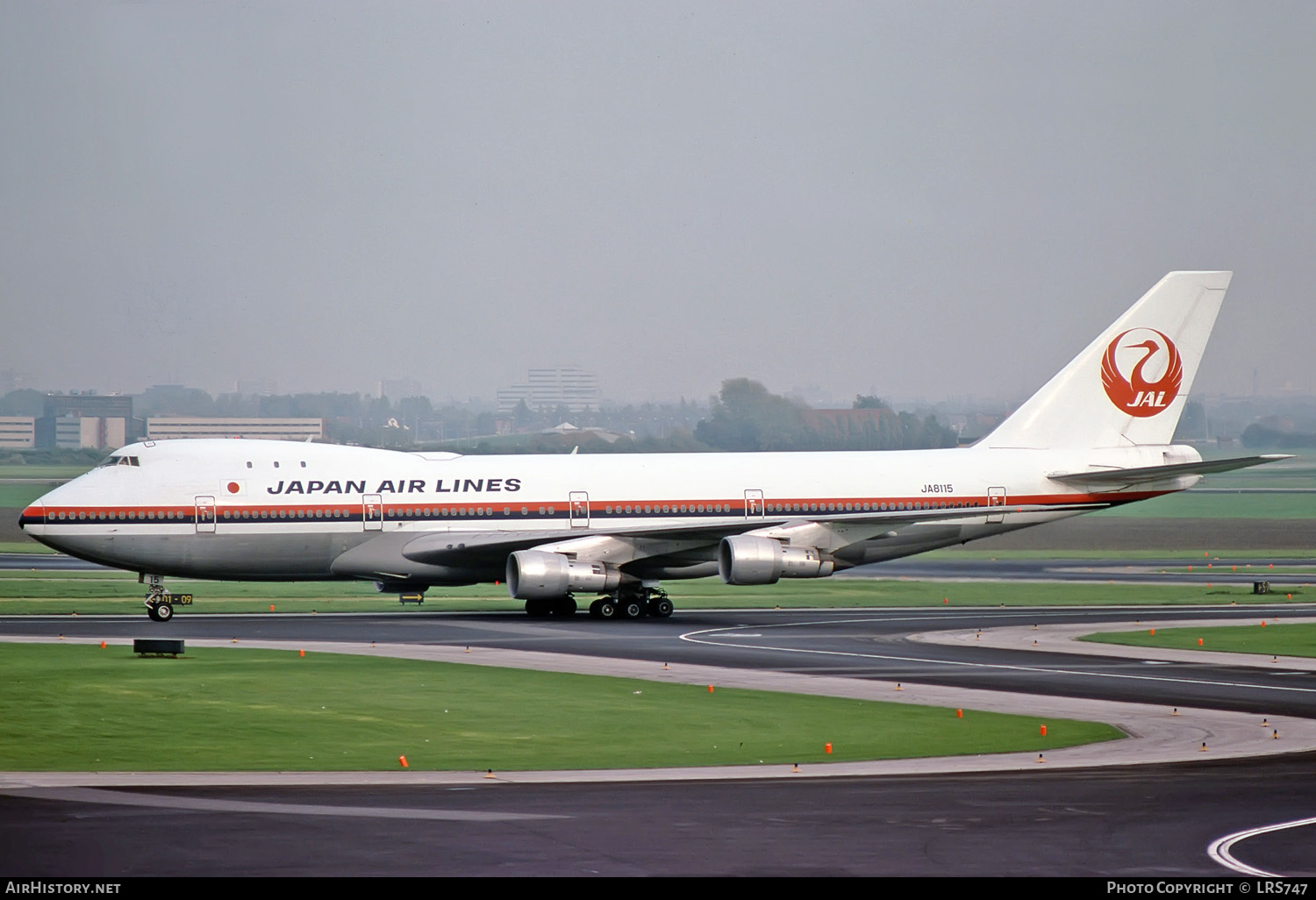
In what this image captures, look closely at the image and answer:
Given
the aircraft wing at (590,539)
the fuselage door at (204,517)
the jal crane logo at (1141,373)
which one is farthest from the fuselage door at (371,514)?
the jal crane logo at (1141,373)

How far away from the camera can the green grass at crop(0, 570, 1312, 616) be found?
1975 inches

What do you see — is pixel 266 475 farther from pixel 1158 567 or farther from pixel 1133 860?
pixel 1158 567

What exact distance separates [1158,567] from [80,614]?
42.2 meters

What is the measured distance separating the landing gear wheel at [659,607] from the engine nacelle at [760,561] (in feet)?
6.17

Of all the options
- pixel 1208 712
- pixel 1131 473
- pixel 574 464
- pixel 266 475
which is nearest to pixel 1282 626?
pixel 1131 473

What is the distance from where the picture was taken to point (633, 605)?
46531 millimetres

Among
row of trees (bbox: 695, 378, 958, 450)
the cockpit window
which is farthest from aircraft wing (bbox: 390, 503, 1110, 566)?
row of trees (bbox: 695, 378, 958, 450)

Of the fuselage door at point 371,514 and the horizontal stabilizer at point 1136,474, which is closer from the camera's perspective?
the fuselage door at point 371,514

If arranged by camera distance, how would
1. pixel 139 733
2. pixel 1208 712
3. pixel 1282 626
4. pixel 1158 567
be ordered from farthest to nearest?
pixel 1158 567 < pixel 1282 626 < pixel 1208 712 < pixel 139 733

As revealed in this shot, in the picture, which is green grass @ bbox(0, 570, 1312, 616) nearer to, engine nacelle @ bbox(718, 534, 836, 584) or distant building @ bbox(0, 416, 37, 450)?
engine nacelle @ bbox(718, 534, 836, 584)

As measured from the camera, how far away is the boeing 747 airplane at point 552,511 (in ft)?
146

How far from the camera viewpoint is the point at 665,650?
36.7 meters

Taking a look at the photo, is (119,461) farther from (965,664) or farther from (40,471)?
(40,471)

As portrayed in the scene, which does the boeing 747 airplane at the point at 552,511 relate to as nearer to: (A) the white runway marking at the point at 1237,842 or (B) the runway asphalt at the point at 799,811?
(B) the runway asphalt at the point at 799,811
